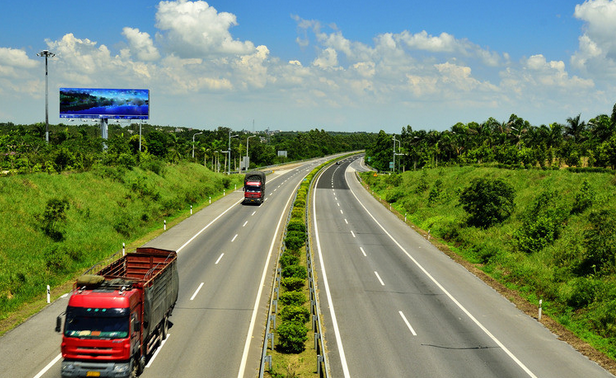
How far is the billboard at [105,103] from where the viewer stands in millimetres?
69812

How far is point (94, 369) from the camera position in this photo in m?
13.6

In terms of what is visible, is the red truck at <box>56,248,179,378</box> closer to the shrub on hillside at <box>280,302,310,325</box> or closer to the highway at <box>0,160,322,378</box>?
the highway at <box>0,160,322,378</box>

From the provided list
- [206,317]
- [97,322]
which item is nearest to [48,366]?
[97,322]

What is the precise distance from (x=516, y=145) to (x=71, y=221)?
72.5 meters

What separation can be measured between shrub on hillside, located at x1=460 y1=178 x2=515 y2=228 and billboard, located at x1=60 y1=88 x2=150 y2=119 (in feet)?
173

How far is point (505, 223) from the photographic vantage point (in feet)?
129

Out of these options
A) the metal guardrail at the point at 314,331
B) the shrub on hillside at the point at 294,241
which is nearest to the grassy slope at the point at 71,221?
the metal guardrail at the point at 314,331

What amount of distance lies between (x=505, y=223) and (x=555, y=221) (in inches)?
247

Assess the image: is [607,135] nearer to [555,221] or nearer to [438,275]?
[555,221]

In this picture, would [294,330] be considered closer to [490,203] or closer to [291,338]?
[291,338]

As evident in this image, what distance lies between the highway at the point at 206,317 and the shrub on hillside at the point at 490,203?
60.6 ft

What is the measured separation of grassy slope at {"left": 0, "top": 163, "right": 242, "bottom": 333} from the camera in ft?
81.5

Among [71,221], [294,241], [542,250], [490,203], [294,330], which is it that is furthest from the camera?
[490,203]

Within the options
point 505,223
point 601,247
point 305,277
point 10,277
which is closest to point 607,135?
point 505,223
